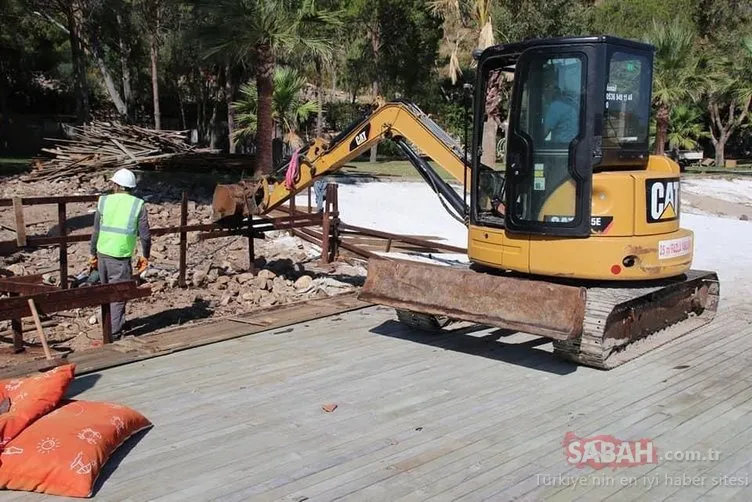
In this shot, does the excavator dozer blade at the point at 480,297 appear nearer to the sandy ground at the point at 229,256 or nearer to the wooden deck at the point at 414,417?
the wooden deck at the point at 414,417

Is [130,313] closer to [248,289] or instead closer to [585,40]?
[248,289]

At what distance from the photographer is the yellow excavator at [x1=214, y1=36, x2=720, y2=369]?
21.0 feet

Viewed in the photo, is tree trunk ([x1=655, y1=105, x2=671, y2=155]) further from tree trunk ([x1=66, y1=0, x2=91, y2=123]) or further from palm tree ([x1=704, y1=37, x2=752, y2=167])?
tree trunk ([x1=66, y1=0, x2=91, y2=123])

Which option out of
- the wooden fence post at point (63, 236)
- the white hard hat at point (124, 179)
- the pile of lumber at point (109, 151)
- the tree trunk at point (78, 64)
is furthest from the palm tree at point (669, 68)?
the white hard hat at point (124, 179)

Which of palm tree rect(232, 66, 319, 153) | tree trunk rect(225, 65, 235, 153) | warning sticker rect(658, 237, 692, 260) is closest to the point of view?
warning sticker rect(658, 237, 692, 260)

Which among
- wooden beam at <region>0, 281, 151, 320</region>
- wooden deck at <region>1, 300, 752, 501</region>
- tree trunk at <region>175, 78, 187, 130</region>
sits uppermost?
tree trunk at <region>175, 78, 187, 130</region>

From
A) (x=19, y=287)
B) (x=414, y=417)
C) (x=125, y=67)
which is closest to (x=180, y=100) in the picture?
(x=125, y=67)

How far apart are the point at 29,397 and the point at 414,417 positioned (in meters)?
2.55

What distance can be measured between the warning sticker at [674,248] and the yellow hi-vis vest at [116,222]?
17.8ft

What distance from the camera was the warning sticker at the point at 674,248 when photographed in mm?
6758

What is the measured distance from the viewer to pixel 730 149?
4700 cm

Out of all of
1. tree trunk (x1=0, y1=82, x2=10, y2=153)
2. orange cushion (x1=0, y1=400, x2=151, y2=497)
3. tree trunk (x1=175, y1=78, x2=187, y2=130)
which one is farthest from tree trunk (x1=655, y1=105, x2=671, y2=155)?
tree trunk (x1=0, y1=82, x2=10, y2=153)

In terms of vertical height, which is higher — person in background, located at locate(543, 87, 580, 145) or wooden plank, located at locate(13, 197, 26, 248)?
person in background, located at locate(543, 87, 580, 145)

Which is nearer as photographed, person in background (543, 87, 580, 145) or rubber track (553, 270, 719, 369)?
rubber track (553, 270, 719, 369)
